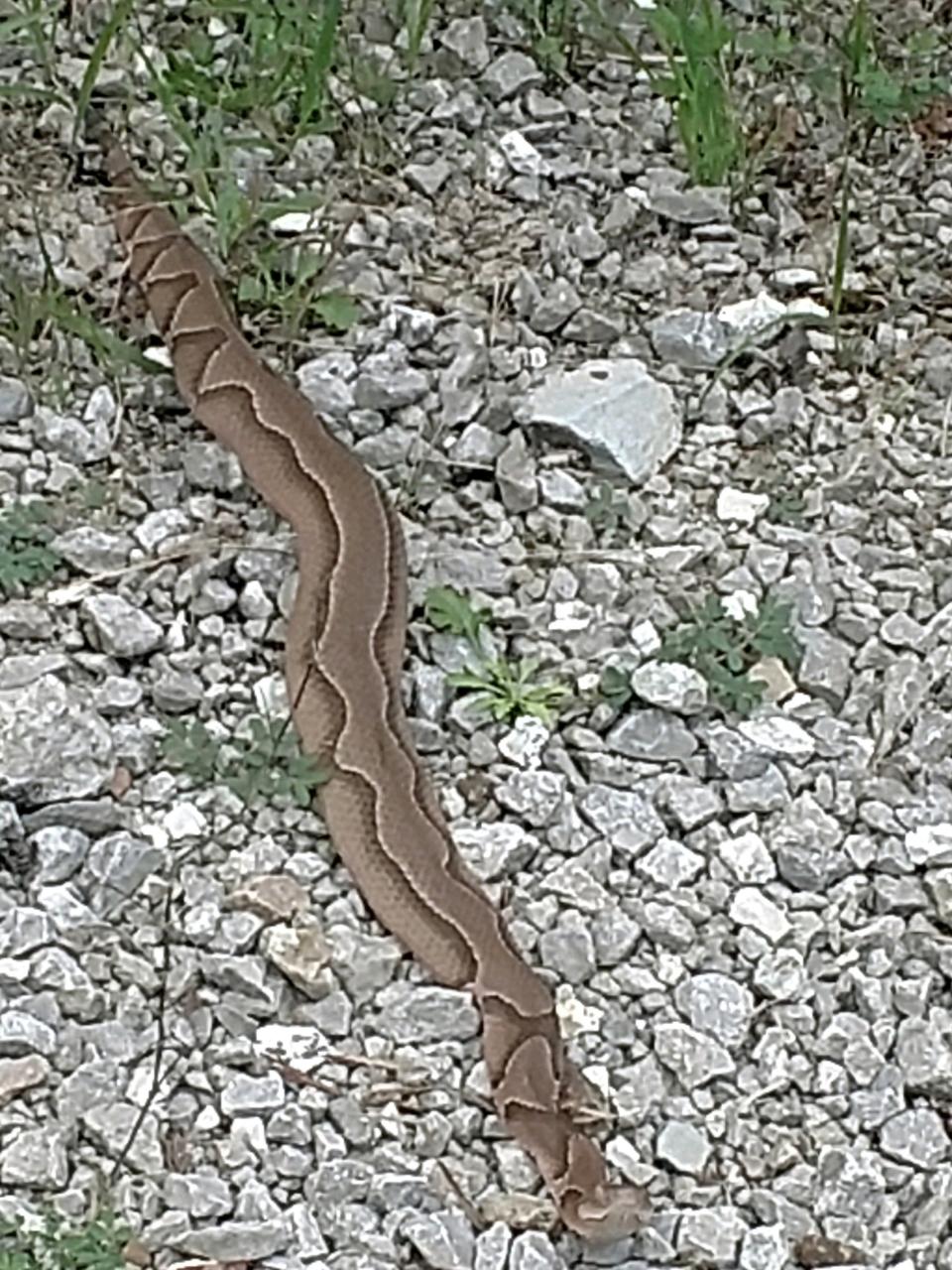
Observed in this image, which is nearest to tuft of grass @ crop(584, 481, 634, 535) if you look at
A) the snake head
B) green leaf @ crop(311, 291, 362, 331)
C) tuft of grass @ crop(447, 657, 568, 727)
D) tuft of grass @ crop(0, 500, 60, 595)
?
tuft of grass @ crop(447, 657, 568, 727)

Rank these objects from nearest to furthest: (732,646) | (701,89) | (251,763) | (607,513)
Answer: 1. (251,763)
2. (732,646)
3. (607,513)
4. (701,89)

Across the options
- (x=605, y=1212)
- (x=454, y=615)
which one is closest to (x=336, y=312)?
(x=454, y=615)

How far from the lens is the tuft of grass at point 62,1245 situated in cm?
356

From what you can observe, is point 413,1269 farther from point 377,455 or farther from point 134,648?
point 377,455

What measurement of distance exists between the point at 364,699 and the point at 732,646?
25.4 inches

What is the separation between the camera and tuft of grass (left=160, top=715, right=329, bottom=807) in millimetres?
4312

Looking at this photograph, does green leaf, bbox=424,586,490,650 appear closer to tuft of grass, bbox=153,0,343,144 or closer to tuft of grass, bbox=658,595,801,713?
tuft of grass, bbox=658,595,801,713

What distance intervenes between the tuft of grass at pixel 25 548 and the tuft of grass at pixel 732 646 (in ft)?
3.47

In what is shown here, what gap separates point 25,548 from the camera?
465cm

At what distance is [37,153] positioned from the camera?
5488mm

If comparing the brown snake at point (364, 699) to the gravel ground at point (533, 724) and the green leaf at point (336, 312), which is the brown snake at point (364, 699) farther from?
the green leaf at point (336, 312)

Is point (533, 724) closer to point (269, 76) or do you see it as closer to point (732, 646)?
point (732, 646)

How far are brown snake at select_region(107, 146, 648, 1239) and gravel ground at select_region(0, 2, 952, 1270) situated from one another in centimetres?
5

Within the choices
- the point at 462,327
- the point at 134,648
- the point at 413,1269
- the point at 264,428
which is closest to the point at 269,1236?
the point at 413,1269
